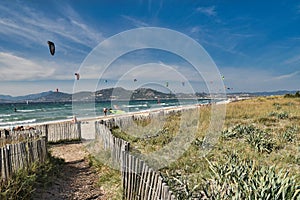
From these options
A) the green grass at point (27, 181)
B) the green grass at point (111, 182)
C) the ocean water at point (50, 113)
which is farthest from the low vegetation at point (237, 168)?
the ocean water at point (50, 113)

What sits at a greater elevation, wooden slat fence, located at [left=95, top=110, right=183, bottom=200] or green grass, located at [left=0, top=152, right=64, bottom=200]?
wooden slat fence, located at [left=95, top=110, right=183, bottom=200]

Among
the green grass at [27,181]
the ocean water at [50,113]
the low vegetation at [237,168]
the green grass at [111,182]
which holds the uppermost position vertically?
the low vegetation at [237,168]

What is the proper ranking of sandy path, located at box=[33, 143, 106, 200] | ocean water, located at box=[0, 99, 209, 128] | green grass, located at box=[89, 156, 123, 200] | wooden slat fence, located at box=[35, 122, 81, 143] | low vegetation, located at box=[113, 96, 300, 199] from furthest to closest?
ocean water, located at box=[0, 99, 209, 128] → wooden slat fence, located at box=[35, 122, 81, 143] → sandy path, located at box=[33, 143, 106, 200] → green grass, located at box=[89, 156, 123, 200] → low vegetation, located at box=[113, 96, 300, 199]

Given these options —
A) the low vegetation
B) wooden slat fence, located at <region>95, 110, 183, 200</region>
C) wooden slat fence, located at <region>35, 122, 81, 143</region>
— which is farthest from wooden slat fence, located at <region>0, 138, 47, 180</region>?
wooden slat fence, located at <region>35, 122, 81, 143</region>

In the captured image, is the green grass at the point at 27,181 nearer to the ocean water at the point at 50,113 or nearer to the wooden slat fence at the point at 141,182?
the wooden slat fence at the point at 141,182

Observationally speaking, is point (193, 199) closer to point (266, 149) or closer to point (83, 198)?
point (83, 198)

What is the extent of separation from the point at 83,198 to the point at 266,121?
37.4 ft

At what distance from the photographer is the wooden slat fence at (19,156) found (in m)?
5.30

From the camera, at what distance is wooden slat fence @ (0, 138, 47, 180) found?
5297 mm

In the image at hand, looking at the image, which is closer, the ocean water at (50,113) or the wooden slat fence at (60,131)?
the wooden slat fence at (60,131)

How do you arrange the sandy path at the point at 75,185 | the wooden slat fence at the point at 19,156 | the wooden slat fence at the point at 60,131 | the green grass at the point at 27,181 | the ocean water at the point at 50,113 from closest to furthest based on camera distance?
1. the green grass at the point at 27,181
2. the wooden slat fence at the point at 19,156
3. the sandy path at the point at 75,185
4. the wooden slat fence at the point at 60,131
5. the ocean water at the point at 50,113

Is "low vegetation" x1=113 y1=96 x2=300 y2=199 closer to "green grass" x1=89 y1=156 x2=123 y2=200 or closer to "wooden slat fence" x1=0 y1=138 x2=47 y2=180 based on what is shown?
"green grass" x1=89 y1=156 x2=123 y2=200

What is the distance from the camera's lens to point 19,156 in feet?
19.9

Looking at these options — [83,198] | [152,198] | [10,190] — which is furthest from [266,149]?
[10,190]
